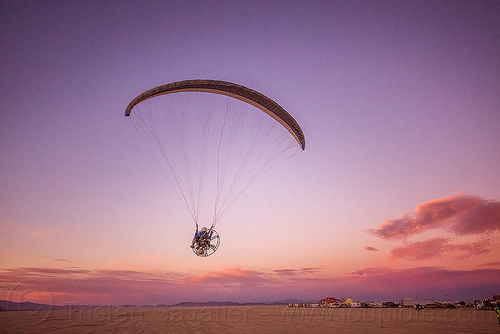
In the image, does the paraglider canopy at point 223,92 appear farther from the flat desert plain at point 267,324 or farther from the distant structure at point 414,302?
the distant structure at point 414,302

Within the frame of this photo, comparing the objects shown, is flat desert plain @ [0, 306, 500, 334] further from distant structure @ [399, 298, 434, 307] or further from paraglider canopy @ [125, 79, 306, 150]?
distant structure @ [399, 298, 434, 307]

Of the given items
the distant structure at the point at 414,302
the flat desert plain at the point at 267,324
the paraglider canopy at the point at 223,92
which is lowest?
the distant structure at the point at 414,302

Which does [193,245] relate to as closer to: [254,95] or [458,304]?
[254,95]

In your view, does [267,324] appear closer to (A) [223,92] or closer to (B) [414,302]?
(A) [223,92]

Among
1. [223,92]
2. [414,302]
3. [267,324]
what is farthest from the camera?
[414,302]

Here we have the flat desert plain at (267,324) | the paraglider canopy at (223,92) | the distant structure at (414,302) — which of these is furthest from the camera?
the distant structure at (414,302)

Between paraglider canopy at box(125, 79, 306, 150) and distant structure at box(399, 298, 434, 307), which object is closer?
paraglider canopy at box(125, 79, 306, 150)

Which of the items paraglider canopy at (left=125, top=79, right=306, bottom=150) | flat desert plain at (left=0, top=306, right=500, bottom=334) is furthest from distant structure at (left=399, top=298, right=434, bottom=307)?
paraglider canopy at (left=125, top=79, right=306, bottom=150)

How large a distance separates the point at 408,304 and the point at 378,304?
5150 mm

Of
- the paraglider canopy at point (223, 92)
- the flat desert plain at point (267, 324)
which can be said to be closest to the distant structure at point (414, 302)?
the flat desert plain at point (267, 324)

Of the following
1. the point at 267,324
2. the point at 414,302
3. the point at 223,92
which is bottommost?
the point at 414,302

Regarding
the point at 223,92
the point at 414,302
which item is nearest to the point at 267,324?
the point at 223,92

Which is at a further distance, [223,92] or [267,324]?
[267,324]

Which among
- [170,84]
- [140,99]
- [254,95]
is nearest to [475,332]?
[254,95]
